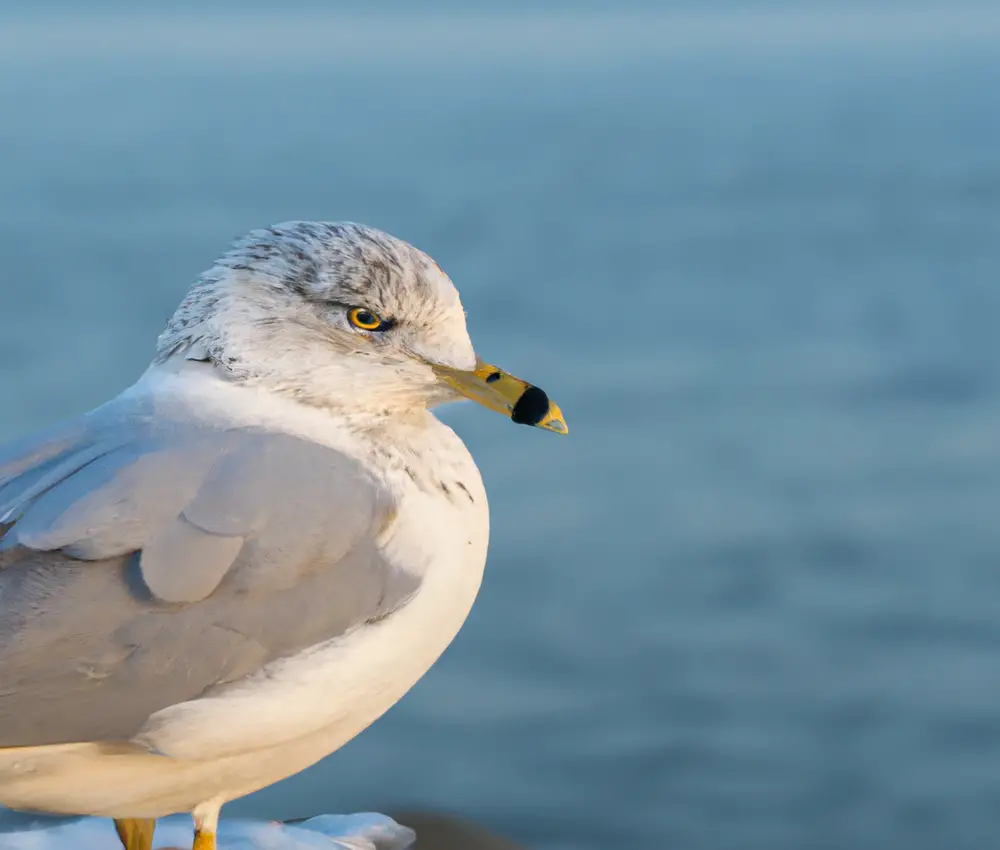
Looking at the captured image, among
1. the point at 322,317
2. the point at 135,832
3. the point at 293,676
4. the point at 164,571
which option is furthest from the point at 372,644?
Result: the point at 135,832

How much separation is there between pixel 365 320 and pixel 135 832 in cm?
136

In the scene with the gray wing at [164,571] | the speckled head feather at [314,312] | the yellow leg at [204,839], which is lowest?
the yellow leg at [204,839]

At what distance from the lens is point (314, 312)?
397 centimetres

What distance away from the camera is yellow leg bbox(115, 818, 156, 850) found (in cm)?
432

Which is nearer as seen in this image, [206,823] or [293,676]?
[293,676]

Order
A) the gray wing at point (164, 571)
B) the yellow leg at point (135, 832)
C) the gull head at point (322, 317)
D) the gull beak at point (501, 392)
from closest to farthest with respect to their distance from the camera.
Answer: the gray wing at point (164, 571) < the gull head at point (322, 317) < the gull beak at point (501, 392) < the yellow leg at point (135, 832)

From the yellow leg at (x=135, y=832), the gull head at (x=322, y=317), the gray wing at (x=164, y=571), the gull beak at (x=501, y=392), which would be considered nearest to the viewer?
the gray wing at (x=164, y=571)

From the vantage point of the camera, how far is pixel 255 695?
3721mm

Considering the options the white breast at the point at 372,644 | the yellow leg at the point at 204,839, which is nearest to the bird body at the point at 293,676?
the white breast at the point at 372,644

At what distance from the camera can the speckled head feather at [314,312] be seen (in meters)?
3.95

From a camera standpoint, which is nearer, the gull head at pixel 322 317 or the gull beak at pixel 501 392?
the gull head at pixel 322 317

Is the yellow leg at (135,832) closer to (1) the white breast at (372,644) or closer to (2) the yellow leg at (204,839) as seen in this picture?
(2) the yellow leg at (204,839)

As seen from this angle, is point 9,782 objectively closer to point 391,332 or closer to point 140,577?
point 140,577

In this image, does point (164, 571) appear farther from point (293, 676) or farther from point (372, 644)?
point (372, 644)
